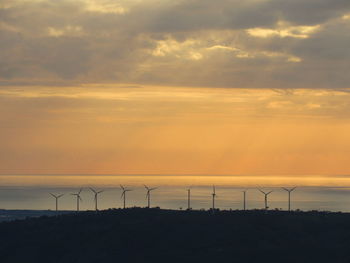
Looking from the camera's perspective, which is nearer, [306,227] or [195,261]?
[195,261]

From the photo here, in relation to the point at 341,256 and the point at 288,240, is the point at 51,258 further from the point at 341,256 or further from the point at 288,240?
the point at 341,256

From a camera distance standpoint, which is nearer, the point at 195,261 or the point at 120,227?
the point at 195,261

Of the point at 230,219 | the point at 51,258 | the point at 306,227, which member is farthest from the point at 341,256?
the point at 51,258

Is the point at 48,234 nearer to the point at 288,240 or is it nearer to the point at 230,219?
the point at 230,219

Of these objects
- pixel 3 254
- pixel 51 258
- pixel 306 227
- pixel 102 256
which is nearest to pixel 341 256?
pixel 306 227

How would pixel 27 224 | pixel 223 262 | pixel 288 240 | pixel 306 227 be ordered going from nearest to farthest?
pixel 223 262 → pixel 288 240 → pixel 306 227 → pixel 27 224

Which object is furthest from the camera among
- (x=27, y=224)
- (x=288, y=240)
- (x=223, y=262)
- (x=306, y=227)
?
(x=27, y=224)
